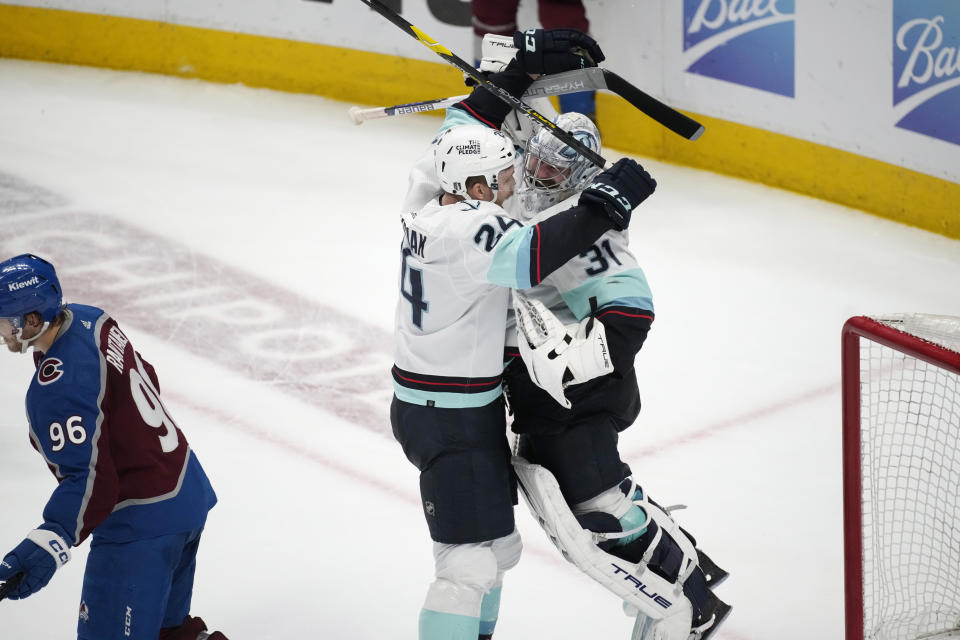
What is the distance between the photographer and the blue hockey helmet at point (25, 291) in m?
2.56

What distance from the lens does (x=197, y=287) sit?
5.35 m

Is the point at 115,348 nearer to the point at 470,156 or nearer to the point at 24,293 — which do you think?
the point at 24,293

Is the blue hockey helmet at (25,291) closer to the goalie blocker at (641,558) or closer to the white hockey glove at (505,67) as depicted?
the goalie blocker at (641,558)

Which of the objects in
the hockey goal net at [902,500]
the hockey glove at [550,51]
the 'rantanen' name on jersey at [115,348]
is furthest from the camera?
the hockey glove at [550,51]

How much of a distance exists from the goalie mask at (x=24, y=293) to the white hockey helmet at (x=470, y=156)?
861 mm

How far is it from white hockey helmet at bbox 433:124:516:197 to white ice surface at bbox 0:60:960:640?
1288 millimetres

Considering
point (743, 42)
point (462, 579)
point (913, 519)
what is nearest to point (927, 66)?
point (743, 42)

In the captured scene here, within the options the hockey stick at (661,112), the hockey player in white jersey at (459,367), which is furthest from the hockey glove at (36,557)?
the hockey stick at (661,112)

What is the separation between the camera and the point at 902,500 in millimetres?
3350

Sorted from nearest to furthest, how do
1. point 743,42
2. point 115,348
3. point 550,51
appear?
point 115,348
point 550,51
point 743,42

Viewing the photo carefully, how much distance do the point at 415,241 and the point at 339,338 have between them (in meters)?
2.30

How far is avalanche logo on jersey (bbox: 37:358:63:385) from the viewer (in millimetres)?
2580

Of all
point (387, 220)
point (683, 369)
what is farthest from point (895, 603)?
point (387, 220)

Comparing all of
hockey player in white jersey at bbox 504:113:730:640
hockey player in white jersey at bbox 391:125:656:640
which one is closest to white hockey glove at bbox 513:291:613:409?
hockey player in white jersey at bbox 504:113:730:640
